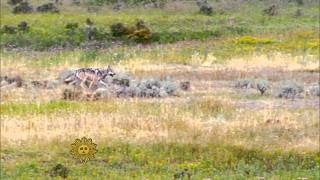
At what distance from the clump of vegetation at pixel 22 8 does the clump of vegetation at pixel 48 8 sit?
2.13 feet

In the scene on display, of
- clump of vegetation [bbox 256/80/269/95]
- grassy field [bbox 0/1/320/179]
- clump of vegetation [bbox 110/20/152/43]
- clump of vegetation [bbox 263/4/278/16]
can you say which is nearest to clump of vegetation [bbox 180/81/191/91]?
grassy field [bbox 0/1/320/179]

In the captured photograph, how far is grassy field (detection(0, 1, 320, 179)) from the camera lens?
15.4 meters

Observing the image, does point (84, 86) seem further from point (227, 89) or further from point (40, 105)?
point (227, 89)

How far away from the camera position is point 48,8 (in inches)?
1976

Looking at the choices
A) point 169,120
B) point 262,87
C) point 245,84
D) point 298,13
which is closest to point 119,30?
point 298,13

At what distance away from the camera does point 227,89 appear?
89.9 ft

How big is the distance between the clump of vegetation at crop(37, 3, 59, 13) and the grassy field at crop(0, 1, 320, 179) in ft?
21.3

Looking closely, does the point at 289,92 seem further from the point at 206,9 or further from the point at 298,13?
the point at 298,13

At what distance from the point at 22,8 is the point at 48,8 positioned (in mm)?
1661

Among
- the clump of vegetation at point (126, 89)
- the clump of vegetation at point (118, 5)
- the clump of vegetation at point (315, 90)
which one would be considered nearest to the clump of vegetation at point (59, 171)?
the clump of vegetation at point (126, 89)

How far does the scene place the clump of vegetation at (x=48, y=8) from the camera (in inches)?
1971

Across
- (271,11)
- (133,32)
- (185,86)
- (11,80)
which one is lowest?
(185,86)

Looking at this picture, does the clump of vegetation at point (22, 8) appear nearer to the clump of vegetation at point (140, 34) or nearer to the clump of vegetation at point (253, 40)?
the clump of vegetation at point (140, 34)

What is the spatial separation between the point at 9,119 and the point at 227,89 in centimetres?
1001
